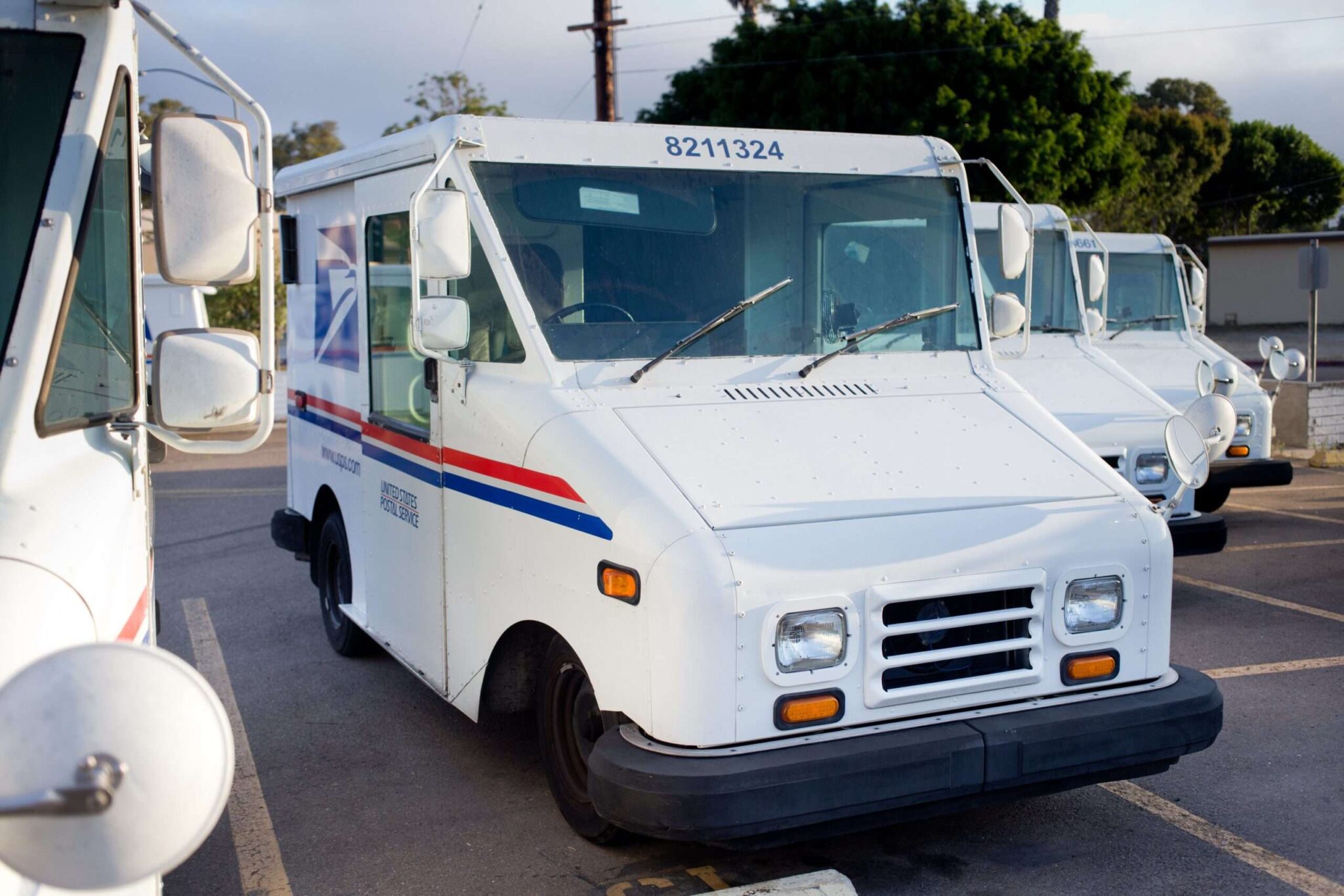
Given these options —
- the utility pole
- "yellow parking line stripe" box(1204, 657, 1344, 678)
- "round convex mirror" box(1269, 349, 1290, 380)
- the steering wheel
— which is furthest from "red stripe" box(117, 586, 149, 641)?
the utility pole

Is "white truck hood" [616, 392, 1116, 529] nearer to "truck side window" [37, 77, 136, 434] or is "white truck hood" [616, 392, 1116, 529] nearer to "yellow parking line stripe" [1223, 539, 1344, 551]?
"truck side window" [37, 77, 136, 434]

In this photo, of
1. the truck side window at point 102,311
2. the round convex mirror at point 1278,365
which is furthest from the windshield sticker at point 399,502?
the round convex mirror at point 1278,365

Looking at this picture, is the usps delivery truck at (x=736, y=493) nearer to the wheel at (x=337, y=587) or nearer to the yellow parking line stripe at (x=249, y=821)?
the wheel at (x=337, y=587)

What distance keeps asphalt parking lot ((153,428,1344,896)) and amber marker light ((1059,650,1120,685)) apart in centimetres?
68

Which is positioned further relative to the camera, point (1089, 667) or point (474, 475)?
point (474, 475)

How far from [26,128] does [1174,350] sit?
1012cm

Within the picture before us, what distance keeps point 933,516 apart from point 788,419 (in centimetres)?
72

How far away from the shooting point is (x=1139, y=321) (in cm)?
1145

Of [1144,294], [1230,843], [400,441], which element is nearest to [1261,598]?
[1230,843]

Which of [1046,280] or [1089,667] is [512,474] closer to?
[1089,667]

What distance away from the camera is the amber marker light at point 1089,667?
410 cm

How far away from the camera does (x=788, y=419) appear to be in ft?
14.9

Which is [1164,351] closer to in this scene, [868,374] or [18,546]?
[868,374]

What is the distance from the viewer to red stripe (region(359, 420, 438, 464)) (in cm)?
520
